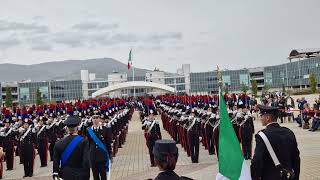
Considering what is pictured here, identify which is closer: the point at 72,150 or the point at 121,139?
the point at 72,150

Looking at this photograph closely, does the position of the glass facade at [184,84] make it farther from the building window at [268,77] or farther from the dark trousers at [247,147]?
the dark trousers at [247,147]

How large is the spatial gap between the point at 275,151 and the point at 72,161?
3.04m

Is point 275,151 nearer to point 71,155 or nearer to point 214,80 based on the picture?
point 71,155

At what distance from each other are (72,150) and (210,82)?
14968cm

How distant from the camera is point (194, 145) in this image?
15.0 metres

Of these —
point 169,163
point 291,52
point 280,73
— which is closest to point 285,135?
point 169,163

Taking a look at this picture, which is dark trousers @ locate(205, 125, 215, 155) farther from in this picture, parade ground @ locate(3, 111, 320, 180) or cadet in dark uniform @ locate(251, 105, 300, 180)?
cadet in dark uniform @ locate(251, 105, 300, 180)

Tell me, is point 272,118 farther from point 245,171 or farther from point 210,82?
point 210,82

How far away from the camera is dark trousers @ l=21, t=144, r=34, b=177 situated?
1448 centimetres

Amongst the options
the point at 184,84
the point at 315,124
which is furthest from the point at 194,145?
the point at 184,84

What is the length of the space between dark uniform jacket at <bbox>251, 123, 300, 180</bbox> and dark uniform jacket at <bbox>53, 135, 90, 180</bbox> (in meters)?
2.71

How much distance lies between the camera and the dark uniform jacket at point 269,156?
548 cm

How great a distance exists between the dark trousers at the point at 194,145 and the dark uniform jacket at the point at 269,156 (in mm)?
9327

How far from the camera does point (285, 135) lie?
18.4 ft
